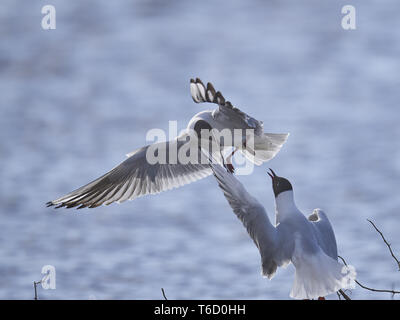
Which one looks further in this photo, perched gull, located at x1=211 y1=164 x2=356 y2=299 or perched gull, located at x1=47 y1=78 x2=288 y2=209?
perched gull, located at x1=47 y1=78 x2=288 y2=209

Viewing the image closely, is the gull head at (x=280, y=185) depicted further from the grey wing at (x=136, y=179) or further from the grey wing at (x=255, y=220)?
the grey wing at (x=136, y=179)

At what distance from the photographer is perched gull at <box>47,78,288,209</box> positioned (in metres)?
3.03

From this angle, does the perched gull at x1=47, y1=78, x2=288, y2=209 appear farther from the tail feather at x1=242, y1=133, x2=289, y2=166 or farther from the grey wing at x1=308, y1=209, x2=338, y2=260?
the grey wing at x1=308, y1=209, x2=338, y2=260

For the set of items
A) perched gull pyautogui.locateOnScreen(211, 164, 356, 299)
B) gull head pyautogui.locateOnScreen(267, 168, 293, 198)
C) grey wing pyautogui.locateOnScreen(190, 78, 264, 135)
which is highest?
grey wing pyautogui.locateOnScreen(190, 78, 264, 135)

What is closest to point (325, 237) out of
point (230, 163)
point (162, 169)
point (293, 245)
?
point (293, 245)

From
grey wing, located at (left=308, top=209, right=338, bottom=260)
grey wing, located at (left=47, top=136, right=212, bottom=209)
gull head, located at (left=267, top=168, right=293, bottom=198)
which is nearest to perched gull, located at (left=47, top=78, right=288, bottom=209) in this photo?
grey wing, located at (left=47, top=136, right=212, bottom=209)

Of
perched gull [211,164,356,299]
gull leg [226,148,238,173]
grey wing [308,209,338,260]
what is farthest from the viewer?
gull leg [226,148,238,173]

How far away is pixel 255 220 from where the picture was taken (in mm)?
2260

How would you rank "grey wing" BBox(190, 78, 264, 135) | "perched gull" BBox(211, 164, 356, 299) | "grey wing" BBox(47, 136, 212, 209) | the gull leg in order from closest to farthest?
"perched gull" BBox(211, 164, 356, 299) < "grey wing" BBox(190, 78, 264, 135) < the gull leg < "grey wing" BBox(47, 136, 212, 209)

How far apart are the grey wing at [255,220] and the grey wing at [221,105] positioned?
0.61m

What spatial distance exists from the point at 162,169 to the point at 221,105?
0.82 m
